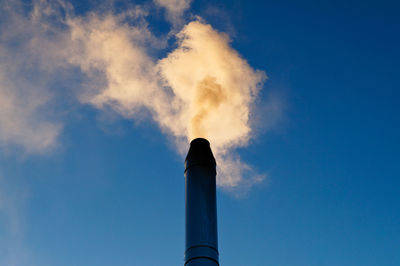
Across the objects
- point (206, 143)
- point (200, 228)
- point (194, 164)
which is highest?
point (206, 143)

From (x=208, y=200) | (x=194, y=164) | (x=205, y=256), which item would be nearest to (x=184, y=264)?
(x=205, y=256)

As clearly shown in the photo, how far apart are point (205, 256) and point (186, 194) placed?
2.48 m

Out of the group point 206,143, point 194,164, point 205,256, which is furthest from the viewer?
point 206,143

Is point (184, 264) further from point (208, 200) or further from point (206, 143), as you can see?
point (206, 143)

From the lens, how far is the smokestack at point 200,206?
12285 millimetres

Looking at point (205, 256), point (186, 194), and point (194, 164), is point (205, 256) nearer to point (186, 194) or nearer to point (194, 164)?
point (186, 194)

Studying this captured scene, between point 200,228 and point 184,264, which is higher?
point 200,228

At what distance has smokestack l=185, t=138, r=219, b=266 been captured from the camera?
12.3m

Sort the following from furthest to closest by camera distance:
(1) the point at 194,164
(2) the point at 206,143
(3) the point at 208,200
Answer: (2) the point at 206,143, (1) the point at 194,164, (3) the point at 208,200

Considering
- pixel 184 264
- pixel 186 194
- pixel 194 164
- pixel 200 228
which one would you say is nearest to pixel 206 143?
pixel 194 164

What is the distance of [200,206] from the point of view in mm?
13219

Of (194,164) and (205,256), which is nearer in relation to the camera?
(205,256)

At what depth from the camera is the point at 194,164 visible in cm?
1443

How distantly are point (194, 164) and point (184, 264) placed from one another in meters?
3.49
